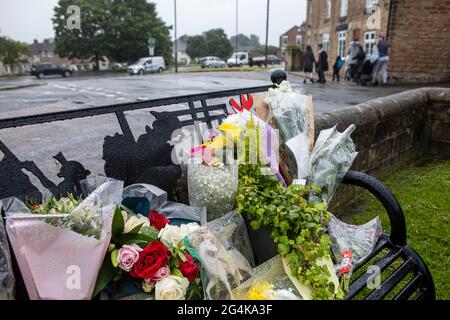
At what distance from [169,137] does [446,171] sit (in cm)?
440

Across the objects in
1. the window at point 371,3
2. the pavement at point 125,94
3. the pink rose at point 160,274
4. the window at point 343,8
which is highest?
the window at point 343,8

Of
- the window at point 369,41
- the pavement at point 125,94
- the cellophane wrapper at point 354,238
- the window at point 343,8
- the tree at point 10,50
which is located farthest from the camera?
the tree at point 10,50

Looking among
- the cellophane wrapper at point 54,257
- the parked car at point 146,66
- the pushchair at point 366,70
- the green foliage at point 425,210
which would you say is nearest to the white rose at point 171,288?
the cellophane wrapper at point 54,257

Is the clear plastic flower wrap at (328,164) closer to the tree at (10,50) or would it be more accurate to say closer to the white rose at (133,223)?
the white rose at (133,223)

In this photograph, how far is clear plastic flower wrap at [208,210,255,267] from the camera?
1.62 metres

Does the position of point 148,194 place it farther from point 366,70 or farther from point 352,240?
point 366,70

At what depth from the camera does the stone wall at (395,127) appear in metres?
4.26

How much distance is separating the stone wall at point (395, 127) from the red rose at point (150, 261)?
240cm

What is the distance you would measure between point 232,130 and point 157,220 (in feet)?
1.76

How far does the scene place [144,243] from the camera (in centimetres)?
154

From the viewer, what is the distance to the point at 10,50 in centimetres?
5838

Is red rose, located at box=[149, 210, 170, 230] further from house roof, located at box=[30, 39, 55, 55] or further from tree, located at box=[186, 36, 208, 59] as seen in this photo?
house roof, located at box=[30, 39, 55, 55]

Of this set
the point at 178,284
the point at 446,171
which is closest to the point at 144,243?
the point at 178,284
